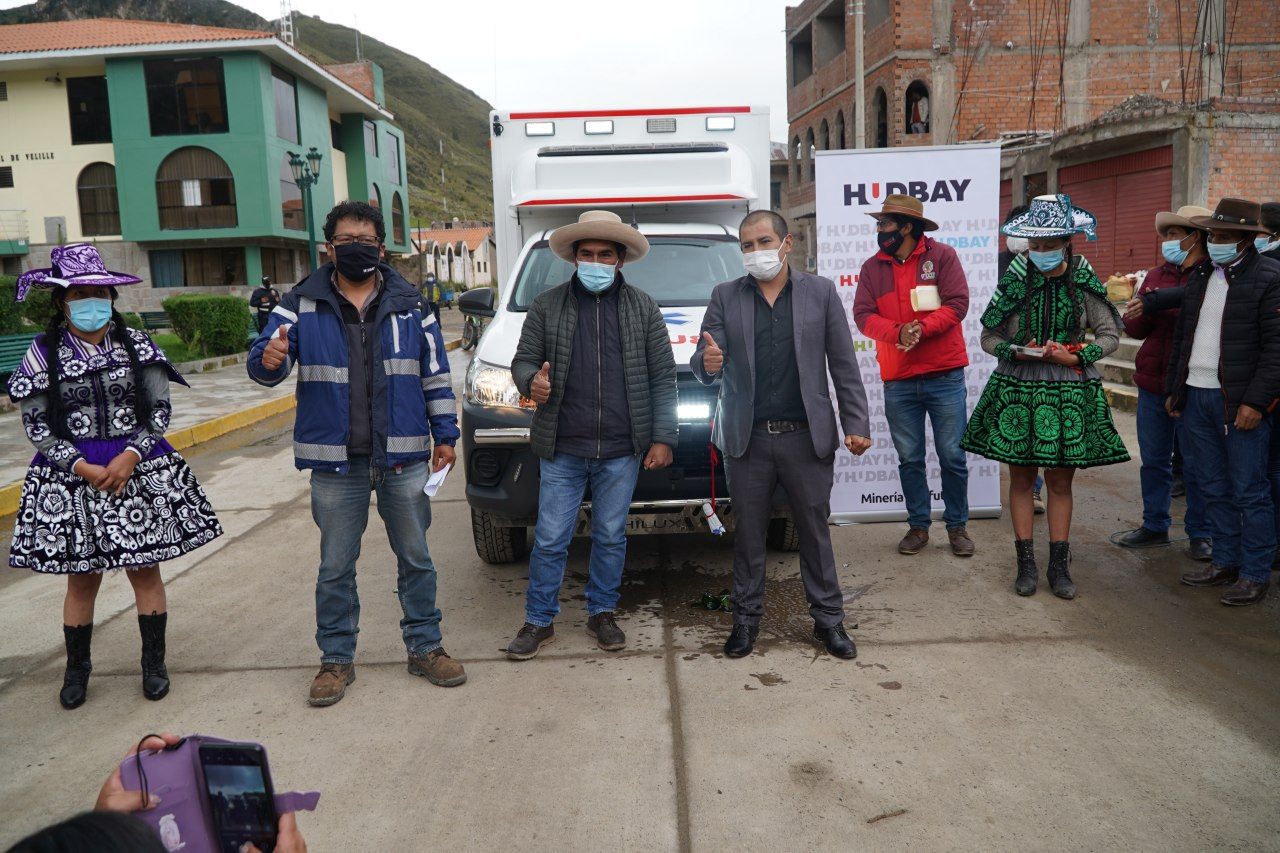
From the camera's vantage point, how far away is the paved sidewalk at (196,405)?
949cm

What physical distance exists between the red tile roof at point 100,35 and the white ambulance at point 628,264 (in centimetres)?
3224

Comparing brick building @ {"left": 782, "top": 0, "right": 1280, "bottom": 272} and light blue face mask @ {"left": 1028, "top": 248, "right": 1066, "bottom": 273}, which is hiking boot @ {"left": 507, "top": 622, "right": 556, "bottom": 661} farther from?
brick building @ {"left": 782, "top": 0, "right": 1280, "bottom": 272}

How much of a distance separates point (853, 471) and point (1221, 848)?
3993mm

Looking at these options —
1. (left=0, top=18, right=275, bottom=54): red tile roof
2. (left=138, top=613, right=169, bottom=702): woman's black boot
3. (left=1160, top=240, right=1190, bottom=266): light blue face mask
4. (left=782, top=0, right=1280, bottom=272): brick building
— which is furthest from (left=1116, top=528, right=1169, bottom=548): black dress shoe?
(left=0, top=18, right=275, bottom=54): red tile roof

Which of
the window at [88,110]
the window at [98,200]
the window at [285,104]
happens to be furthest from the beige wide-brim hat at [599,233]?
the window at [88,110]

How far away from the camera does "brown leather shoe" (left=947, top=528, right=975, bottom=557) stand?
585 cm

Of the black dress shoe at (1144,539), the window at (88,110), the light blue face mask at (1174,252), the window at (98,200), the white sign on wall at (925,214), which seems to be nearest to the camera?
the light blue face mask at (1174,252)

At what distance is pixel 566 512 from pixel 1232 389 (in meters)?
3.39

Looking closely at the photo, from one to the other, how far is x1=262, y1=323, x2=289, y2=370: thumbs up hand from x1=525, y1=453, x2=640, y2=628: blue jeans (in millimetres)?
1264

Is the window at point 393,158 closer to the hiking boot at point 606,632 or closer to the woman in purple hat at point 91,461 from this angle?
the woman in purple hat at point 91,461

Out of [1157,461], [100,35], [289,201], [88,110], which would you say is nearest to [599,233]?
[1157,461]

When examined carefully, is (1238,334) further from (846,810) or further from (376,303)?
(376,303)

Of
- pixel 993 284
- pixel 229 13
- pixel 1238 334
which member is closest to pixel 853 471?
pixel 993 284

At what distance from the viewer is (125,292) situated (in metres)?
35.9
